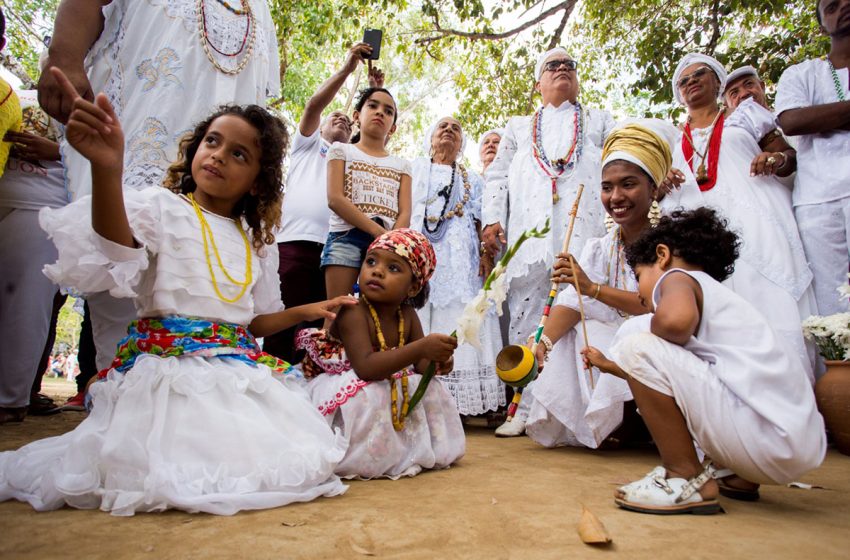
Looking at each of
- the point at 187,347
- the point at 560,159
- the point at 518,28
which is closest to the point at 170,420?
the point at 187,347

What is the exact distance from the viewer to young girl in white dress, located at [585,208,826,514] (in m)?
1.85

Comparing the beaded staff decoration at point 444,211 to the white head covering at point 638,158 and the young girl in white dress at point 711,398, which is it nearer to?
the white head covering at point 638,158

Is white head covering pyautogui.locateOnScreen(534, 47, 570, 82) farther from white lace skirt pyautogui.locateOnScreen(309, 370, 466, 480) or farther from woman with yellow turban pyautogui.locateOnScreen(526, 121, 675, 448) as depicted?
white lace skirt pyautogui.locateOnScreen(309, 370, 466, 480)

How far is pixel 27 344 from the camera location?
3418 mm

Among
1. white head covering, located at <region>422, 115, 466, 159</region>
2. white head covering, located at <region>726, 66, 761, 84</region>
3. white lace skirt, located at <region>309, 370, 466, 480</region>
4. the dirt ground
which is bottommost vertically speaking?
the dirt ground

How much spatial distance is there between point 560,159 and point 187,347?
3.01 m

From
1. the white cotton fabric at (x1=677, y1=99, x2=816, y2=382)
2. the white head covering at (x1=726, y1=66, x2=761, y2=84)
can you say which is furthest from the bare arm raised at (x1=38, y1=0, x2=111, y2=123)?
the white head covering at (x1=726, y1=66, x2=761, y2=84)

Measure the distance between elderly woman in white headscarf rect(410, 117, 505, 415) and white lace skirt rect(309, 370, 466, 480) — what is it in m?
1.40

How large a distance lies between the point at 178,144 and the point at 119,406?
4.21ft

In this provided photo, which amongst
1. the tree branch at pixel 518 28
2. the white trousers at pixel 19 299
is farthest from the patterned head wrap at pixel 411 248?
the tree branch at pixel 518 28

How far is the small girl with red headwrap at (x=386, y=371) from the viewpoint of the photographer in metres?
2.42

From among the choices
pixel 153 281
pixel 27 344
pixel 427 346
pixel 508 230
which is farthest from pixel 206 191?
pixel 508 230

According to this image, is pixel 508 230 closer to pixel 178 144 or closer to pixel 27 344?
pixel 178 144

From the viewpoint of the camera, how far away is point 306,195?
14.0 feet
